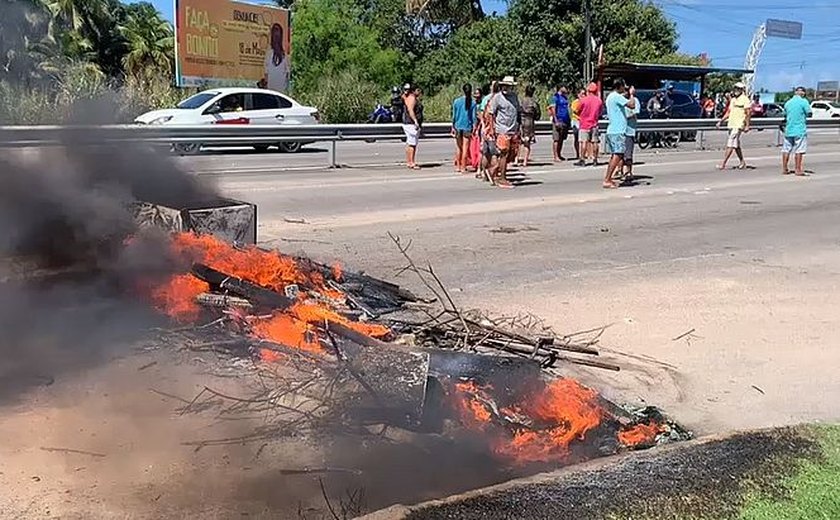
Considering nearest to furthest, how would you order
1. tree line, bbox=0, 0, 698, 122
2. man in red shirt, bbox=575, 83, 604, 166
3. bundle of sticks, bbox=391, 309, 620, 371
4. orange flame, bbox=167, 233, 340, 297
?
bundle of sticks, bbox=391, 309, 620, 371, orange flame, bbox=167, 233, 340, 297, man in red shirt, bbox=575, 83, 604, 166, tree line, bbox=0, 0, 698, 122

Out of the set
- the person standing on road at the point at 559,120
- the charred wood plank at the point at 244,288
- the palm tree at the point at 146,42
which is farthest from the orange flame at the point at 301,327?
the palm tree at the point at 146,42

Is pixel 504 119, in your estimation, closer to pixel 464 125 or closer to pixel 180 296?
pixel 464 125

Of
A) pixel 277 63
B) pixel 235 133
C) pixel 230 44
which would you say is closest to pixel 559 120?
pixel 235 133

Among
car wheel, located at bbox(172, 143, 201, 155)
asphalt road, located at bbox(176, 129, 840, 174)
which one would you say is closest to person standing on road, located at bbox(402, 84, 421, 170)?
asphalt road, located at bbox(176, 129, 840, 174)

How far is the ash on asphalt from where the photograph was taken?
11.3ft

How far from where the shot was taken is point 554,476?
3787 mm

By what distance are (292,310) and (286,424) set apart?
3.52 feet

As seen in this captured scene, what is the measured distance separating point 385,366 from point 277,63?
1263 inches

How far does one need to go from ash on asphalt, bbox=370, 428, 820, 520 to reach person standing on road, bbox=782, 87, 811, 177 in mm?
13866

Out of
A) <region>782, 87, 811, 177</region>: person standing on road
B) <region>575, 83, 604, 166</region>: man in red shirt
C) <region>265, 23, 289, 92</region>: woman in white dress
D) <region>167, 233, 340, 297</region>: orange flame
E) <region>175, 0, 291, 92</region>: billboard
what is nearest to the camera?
<region>167, 233, 340, 297</region>: orange flame

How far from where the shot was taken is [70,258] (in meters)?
6.26

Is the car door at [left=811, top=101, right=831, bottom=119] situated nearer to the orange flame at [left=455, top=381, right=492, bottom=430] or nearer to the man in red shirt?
the man in red shirt

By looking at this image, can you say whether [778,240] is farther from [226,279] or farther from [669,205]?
[226,279]

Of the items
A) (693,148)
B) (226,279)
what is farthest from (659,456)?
(693,148)
